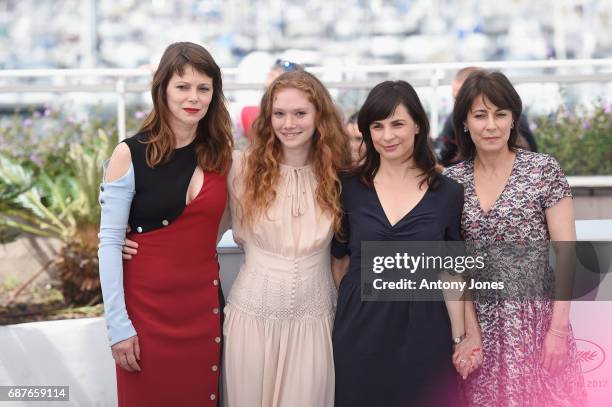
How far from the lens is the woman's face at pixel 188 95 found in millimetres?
2842

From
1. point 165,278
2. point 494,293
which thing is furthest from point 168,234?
point 494,293

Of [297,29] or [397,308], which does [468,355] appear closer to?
[397,308]

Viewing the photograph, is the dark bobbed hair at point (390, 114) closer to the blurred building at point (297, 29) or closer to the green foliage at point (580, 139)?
the green foliage at point (580, 139)

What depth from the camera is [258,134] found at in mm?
3043

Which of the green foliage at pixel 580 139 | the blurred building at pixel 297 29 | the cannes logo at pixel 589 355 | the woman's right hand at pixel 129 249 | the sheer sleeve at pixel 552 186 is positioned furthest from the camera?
the blurred building at pixel 297 29

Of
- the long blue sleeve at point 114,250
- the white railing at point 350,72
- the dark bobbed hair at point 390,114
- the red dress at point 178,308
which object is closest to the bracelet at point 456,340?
the dark bobbed hair at point 390,114

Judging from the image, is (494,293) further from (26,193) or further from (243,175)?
(26,193)

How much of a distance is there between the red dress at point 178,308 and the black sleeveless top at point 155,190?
4cm

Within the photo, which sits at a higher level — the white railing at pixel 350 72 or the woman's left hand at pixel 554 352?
the white railing at pixel 350 72

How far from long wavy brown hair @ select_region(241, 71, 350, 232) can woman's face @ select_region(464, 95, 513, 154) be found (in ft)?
1.67

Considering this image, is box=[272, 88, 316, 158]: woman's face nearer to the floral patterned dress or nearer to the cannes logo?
the floral patterned dress

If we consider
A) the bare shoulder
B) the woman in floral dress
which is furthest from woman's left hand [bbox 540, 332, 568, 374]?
the bare shoulder

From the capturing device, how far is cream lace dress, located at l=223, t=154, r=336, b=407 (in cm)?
291

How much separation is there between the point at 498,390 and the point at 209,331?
106 cm
